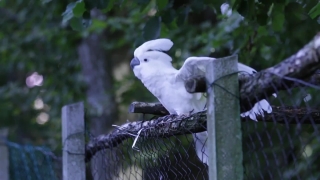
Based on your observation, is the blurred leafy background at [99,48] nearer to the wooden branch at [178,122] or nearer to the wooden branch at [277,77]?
the wooden branch at [178,122]

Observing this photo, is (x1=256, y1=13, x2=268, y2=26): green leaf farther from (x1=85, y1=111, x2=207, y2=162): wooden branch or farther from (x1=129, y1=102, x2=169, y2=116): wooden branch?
(x1=85, y1=111, x2=207, y2=162): wooden branch

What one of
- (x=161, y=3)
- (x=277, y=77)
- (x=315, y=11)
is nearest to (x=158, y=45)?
(x=161, y=3)

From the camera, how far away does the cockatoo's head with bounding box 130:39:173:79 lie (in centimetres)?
259

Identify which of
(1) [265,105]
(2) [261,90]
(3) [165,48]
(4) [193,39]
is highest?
(4) [193,39]

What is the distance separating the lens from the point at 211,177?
1.54 meters

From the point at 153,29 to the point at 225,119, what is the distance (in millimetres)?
1546

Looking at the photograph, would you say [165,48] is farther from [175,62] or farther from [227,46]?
[175,62]

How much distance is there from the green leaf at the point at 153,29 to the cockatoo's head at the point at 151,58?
0.98 ft

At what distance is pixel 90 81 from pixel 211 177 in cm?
510

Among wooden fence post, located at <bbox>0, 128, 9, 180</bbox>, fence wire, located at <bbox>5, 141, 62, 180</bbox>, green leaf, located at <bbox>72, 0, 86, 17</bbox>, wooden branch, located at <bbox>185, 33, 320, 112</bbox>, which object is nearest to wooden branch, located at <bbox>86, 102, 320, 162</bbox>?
wooden branch, located at <bbox>185, 33, 320, 112</bbox>

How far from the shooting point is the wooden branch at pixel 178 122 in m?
1.82

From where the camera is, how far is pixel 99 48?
21.8 feet

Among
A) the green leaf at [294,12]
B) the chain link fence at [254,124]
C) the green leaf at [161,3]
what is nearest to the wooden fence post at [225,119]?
the chain link fence at [254,124]

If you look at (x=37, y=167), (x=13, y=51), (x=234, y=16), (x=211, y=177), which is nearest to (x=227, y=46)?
(x=234, y=16)
